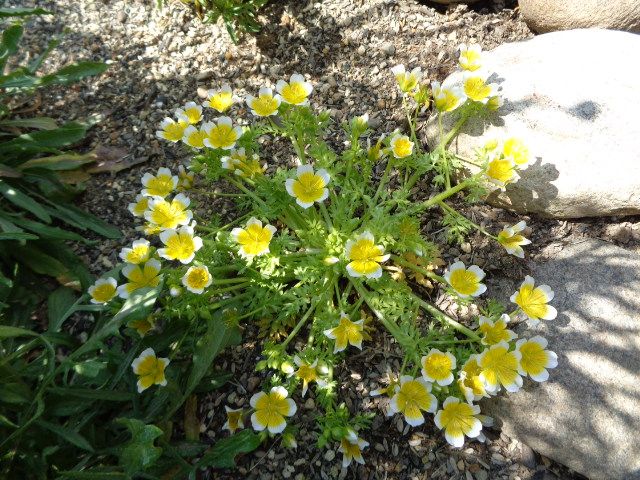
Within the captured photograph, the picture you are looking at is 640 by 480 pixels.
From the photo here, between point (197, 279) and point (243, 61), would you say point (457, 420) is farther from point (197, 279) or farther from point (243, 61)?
point (243, 61)

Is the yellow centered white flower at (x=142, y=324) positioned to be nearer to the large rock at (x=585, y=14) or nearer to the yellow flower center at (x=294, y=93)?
the yellow flower center at (x=294, y=93)

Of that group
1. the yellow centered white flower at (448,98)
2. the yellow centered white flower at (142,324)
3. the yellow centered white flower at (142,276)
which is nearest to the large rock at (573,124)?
the yellow centered white flower at (448,98)

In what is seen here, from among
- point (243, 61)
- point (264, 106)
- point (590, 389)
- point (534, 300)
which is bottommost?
point (590, 389)

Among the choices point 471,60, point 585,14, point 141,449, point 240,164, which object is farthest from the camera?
point 585,14

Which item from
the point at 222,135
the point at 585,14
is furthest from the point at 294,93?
the point at 585,14

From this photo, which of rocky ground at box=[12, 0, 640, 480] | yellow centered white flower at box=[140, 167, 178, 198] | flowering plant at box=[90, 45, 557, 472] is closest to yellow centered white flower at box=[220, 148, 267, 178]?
flowering plant at box=[90, 45, 557, 472]

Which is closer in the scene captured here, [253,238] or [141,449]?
[141,449]

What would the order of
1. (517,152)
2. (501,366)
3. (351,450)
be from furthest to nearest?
1. (517,152)
2. (351,450)
3. (501,366)
